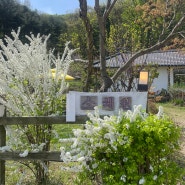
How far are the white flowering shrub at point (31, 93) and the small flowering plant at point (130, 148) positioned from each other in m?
1.27

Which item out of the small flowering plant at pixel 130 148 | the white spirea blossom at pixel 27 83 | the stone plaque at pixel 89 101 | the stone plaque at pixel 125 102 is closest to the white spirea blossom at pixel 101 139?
the small flowering plant at pixel 130 148

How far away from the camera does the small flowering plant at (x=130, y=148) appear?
3508mm

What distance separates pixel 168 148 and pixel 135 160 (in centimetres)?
36

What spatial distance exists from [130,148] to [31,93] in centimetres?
195

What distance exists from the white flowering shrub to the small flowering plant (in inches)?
50.0

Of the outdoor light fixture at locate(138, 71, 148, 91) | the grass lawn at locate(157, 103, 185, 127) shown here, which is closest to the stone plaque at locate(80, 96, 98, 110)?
the outdoor light fixture at locate(138, 71, 148, 91)

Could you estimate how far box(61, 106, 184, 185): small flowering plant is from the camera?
3.51 meters

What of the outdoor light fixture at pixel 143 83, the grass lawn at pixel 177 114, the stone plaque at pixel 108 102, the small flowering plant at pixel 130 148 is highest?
the outdoor light fixture at pixel 143 83

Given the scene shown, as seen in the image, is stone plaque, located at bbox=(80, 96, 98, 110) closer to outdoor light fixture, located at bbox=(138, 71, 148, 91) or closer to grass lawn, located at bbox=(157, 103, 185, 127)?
outdoor light fixture, located at bbox=(138, 71, 148, 91)

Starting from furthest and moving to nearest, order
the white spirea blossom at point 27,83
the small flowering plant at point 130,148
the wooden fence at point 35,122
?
1. the white spirea blossom at point 27,83
2. the wooden fence at point 35,122
3. the small flowering plant at point 130,148

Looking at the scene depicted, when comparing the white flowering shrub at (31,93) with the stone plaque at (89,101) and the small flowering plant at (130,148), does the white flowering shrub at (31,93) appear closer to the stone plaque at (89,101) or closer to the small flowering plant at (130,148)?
the stone plaque at (89,101)

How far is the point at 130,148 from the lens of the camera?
3523mm

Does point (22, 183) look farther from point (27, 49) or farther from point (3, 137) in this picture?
point (27, 49)

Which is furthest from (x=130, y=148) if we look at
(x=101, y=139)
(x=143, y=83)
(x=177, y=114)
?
(x=177, y=114)
